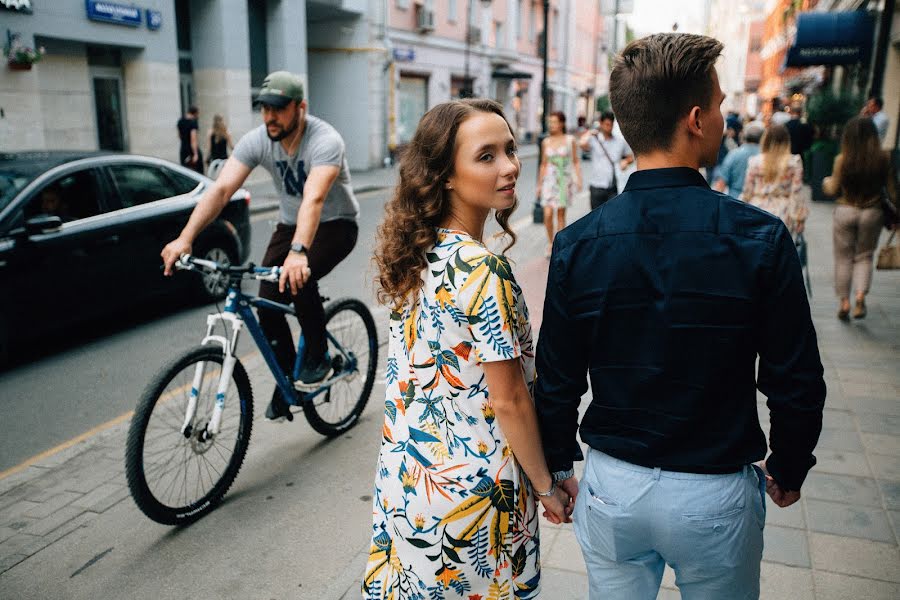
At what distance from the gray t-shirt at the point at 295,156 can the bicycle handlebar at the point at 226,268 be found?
667 mm

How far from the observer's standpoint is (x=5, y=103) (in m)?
12.9

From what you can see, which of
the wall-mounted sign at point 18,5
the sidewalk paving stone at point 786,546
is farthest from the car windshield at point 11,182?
the wall-mounted sign at point 18,5

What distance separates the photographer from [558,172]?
33.1 ft

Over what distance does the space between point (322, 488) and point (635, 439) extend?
8.29ft

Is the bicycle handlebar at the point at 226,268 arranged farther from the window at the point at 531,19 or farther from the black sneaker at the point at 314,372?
the window at the point at 531,19

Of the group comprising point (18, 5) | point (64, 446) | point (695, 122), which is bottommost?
point (64, 446)

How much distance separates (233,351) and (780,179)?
17.6ft

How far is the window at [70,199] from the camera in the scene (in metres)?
6.07

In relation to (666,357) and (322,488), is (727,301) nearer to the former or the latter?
(666,357)

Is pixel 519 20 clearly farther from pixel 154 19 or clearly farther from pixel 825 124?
pixel 154 19

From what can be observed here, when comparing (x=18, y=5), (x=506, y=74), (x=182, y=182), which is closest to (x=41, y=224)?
(x=182, y=182)

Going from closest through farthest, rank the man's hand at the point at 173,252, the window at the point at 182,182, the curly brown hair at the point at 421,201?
the curly brown hair at the point at 421,201 < the man's hand at the point at 173,252 < the window at the point at 182,182

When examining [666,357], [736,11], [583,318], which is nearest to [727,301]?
[666,357]

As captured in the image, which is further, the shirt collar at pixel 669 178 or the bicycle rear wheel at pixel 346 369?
the bicycle rear wheel at pixel 346 369
